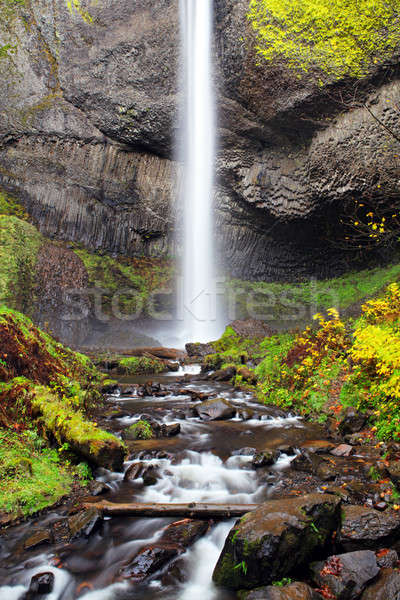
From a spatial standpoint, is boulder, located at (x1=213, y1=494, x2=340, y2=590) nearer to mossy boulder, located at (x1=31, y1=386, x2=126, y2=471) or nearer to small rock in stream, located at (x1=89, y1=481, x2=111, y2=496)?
small rock in stream, located at (x1=89, y1=481, x2=111, y2=496)

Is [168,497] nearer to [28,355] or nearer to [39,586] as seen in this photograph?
Result: [39,586]

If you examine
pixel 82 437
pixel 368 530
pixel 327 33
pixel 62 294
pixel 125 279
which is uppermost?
pixel 327 33

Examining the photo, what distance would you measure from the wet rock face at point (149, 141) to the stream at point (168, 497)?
14.8 meters

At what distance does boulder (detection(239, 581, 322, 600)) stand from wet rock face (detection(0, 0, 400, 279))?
17.3 meters

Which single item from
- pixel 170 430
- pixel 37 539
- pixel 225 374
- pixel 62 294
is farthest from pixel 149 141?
pixel 37 539

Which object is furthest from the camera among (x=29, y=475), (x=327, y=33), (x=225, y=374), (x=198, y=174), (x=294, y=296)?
(x=294, y=296)

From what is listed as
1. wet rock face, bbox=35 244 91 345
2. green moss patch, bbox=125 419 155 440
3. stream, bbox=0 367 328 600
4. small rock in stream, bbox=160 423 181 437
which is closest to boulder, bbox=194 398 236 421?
stream, bbox=0 367 328 600

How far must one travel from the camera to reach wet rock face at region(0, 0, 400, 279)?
17359 mm

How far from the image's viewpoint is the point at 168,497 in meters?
3.81

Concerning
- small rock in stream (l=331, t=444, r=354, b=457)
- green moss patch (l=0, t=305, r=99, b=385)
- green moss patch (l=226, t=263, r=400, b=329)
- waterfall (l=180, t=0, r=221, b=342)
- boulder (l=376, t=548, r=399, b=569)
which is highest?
waterfall (l=180, t=0, r=221, b=342)

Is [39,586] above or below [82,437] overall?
below

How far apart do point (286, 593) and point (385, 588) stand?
24.0 inches

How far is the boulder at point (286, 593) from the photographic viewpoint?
2.23m

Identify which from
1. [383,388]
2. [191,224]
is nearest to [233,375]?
[383,388]
